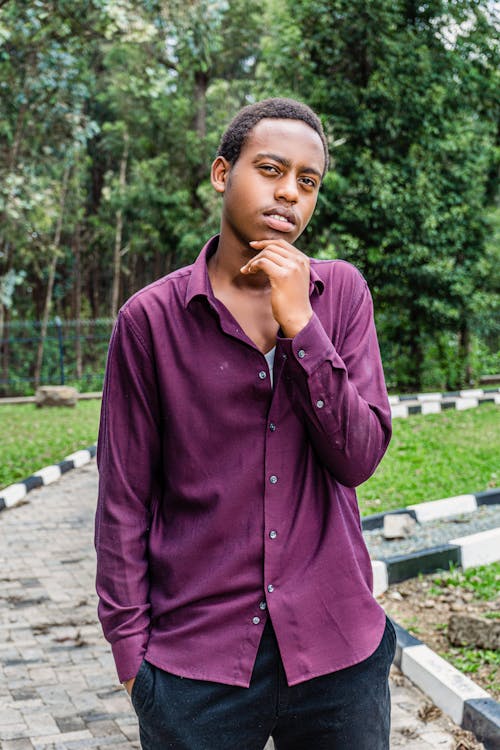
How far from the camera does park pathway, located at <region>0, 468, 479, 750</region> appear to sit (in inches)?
155

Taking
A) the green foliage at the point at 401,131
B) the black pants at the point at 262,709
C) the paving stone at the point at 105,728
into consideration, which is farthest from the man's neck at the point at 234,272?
the green foliage at the point at 401,131

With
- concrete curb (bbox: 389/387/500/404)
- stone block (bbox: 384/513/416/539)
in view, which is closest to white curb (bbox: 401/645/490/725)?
stone block (bbox: 384/513/416/539)

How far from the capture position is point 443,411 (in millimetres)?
14695

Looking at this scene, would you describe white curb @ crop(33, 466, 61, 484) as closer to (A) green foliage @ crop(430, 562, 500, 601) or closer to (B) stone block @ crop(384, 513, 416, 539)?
(B) stone block @ crop(384, 513, 416, 539)

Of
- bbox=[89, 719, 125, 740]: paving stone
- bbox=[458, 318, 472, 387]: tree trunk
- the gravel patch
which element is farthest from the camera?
bbox=[458, 318, 472, 387]: tree trunk

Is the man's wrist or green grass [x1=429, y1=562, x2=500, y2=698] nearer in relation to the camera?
the man's wrist

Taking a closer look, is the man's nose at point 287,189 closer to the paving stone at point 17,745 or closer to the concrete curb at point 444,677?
the concrete curb at point 444,677

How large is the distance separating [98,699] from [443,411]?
1099 cm

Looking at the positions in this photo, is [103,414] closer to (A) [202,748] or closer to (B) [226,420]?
(B) [226,420]

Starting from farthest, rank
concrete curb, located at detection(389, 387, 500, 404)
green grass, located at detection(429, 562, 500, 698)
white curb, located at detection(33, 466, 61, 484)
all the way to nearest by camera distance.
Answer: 1. concrete curb, located at detection(389, 387, 500, 404)
2. white curb, located at detection(33, 466, 61, 484)
3. green grass, located at detection(429, 562, 500, 698)

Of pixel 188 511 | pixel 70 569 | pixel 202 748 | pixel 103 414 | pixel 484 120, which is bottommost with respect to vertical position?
pixel 70 569

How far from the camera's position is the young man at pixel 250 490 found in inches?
70.9

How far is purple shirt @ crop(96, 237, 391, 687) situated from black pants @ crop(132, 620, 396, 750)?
31 mm

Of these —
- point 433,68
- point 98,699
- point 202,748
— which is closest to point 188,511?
point 202,748
